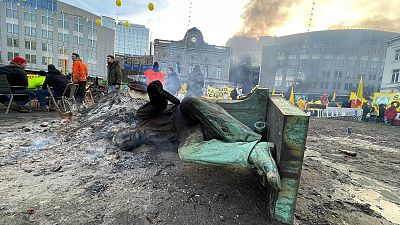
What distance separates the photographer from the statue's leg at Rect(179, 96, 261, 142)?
238 cm

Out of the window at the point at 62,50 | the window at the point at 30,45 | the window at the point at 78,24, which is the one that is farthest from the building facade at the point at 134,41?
the window at the point at 30,45

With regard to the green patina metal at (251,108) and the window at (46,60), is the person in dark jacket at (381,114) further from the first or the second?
the window at (46,60)

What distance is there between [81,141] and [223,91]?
1602 cm

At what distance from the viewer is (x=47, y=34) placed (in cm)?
4572

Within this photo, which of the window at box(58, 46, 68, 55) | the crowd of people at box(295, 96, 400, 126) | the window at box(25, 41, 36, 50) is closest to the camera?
the crowd of people at box(295, 96, 400, 126)

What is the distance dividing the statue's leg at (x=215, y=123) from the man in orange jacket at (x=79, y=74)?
251 inches

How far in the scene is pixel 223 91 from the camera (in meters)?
19.0

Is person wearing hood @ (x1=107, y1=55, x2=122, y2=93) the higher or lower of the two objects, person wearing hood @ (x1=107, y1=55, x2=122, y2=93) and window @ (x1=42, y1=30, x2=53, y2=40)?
the lower

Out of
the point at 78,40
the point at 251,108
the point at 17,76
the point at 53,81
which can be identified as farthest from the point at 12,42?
the point at 251,108

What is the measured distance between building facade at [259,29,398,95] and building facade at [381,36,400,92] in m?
20.7

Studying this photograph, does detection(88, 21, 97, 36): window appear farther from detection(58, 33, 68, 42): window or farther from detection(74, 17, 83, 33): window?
detection(58, 33, 68, 42): window

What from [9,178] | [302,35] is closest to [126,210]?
[9,178]

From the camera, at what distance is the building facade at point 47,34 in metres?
43.1

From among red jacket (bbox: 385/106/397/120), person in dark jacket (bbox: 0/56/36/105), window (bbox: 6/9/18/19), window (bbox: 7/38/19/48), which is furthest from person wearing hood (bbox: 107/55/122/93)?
window (bbox: 6/9/18/19)
